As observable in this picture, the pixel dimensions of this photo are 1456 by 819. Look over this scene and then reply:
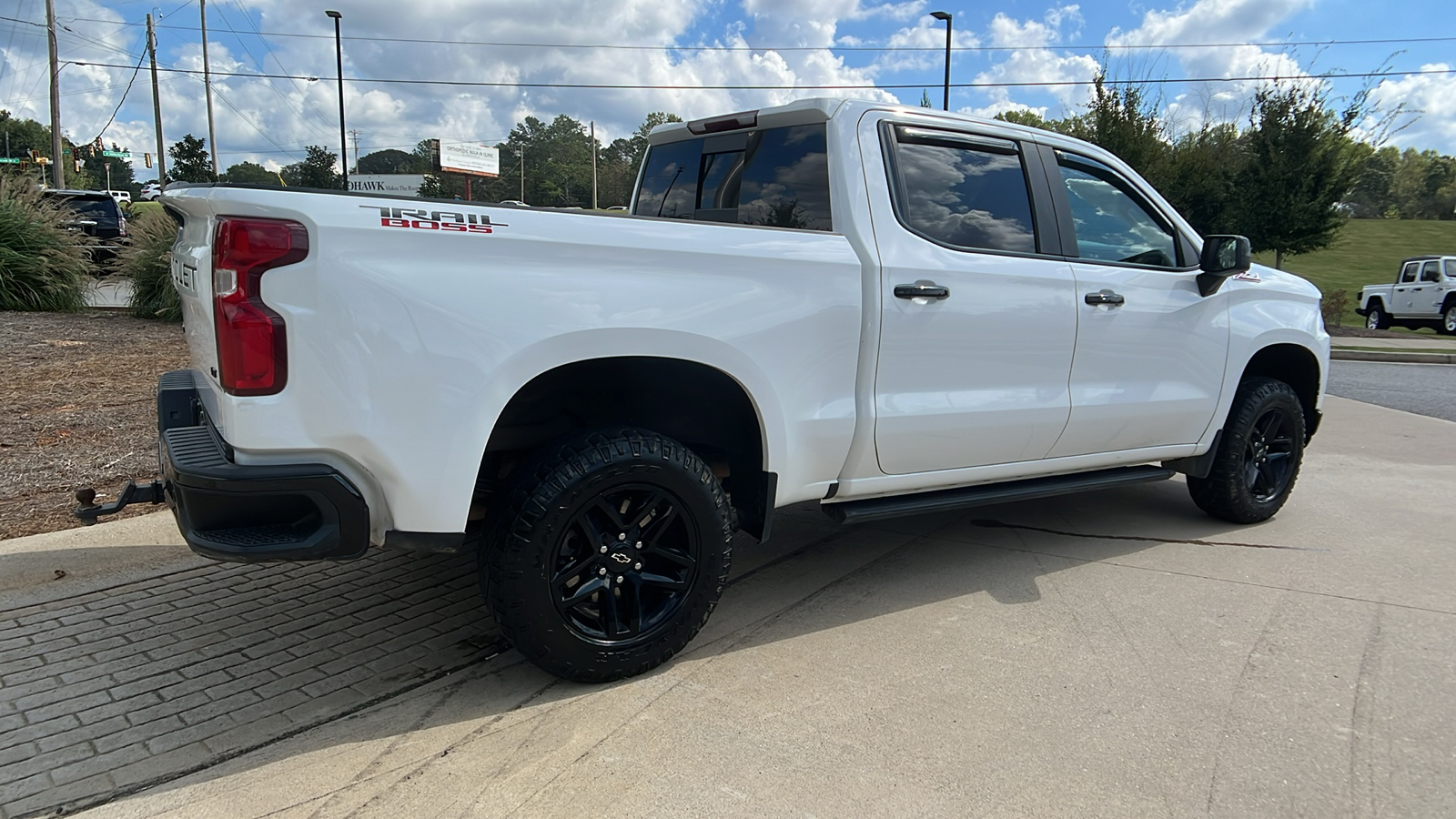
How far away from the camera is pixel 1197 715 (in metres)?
3.03

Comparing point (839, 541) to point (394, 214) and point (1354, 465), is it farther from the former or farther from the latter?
point (1354, 465)

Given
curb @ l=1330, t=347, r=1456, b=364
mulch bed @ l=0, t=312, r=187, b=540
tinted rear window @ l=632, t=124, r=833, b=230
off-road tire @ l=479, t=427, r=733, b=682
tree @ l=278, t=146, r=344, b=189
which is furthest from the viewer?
tree @ l=278, t=146, r=344, b=189

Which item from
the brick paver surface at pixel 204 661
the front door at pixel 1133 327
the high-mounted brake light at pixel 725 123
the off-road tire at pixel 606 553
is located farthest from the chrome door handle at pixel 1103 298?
the brick paver surface at pixel 204 661

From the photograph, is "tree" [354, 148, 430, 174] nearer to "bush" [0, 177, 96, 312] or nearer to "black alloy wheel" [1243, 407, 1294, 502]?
"bush" [0, 177, 96, 312]

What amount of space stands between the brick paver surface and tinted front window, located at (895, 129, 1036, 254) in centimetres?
242

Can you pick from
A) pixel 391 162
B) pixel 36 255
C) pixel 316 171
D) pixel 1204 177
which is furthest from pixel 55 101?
pixel 391 162

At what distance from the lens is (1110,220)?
4469 millimetres

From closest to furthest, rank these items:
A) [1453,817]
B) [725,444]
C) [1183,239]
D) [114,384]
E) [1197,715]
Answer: [1453,817]
[1197,715]
[725,444]
[1183,239]
[114,384]

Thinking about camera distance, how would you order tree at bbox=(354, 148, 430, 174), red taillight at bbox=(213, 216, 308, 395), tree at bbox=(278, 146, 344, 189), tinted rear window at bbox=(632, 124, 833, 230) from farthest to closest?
tree at bbox=(354, 148, 430, 174)
tree at bbox=(278, 146, 344, 189)
tinted rear window at bbox=(632, 124, 833, 230)
red taillight at bbox=(213, 216, 308, 395)

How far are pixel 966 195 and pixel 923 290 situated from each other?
24.5 inches

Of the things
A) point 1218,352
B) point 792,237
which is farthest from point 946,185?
point 1218,352

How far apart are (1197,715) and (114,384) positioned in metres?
8.32

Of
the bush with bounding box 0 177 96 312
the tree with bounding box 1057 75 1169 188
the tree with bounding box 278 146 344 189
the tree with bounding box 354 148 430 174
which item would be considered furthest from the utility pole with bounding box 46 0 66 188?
the tree with bounding box 354 148 430 174

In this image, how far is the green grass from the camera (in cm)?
3978
